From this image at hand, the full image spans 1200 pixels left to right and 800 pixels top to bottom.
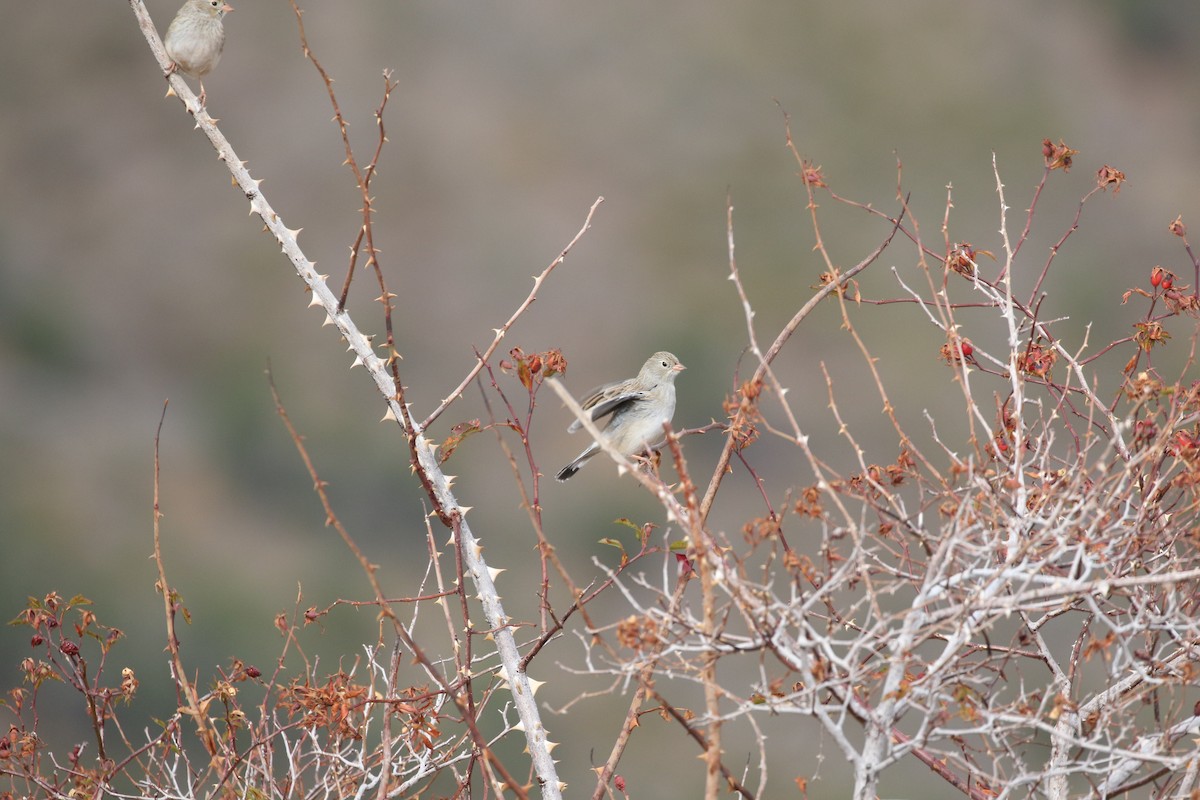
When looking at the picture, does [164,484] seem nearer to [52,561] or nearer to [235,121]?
[52,561]

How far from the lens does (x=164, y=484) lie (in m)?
33.4

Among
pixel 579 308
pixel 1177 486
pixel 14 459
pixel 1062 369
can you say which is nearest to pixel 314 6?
pixel 579 308

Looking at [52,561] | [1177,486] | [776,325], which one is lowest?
[1177,486]

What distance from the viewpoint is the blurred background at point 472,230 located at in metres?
32.6

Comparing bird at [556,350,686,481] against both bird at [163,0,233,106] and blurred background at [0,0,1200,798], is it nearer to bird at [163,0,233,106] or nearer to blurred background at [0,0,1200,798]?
bird at [163,0,233,106]

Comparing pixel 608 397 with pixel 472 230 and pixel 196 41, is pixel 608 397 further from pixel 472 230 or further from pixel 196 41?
pixel 472 230

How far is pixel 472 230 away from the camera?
37.4 metres

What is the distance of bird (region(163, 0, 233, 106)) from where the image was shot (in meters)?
6.63

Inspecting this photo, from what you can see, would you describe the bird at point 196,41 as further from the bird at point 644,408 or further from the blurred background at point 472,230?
the blurred background at point 472,230

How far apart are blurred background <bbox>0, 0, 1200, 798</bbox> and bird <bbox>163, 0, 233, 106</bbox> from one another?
73.9 ft

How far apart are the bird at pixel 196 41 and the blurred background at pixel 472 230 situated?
73.9 feet

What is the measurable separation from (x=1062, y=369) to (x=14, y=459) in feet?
76.3

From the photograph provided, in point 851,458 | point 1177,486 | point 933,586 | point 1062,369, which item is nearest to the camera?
point 933,586

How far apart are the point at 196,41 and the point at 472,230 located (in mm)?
30765
